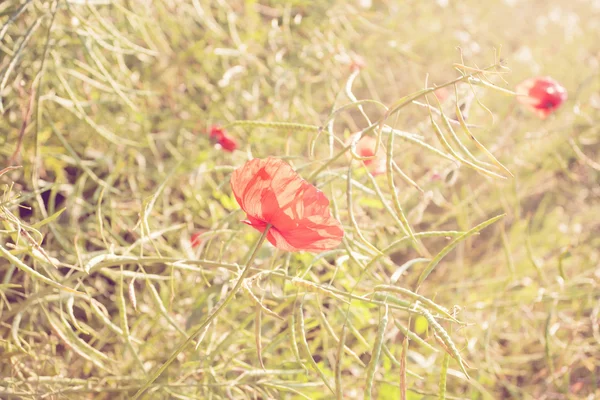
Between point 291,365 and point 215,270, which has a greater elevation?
point 215,270

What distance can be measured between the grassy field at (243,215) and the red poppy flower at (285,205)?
52mm

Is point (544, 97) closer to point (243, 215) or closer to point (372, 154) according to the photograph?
point (372, 154)

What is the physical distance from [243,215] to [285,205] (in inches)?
12.0

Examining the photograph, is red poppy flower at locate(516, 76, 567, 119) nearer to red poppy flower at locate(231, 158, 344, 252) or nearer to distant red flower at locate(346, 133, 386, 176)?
distant red flower at locate(346, 133, 386, 176)

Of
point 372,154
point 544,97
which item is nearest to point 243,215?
point 372,154

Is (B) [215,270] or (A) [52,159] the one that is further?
(A) [52,159]

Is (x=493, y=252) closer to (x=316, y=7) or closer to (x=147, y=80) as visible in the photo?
(x=316, y=7)

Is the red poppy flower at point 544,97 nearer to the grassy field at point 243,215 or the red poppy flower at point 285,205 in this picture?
the grassy field at point 243,215

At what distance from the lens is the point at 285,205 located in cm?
56

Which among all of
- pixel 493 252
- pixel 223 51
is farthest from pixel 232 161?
pixel 493 252

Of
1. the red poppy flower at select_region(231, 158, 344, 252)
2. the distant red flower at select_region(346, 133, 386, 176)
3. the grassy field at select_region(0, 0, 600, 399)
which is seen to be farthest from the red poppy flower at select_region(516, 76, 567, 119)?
the red poppy flower at select_region(231, 158, 344, 252)

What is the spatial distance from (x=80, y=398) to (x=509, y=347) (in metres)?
0.91

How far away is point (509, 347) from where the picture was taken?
1295 millimetres

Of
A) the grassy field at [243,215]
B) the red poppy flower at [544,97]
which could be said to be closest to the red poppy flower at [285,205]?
the grassy field at [243,215]
